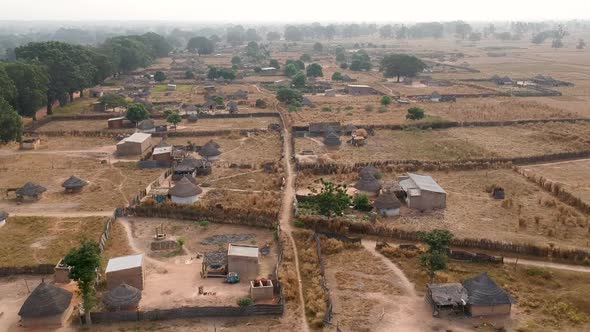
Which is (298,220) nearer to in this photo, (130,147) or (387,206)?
(387,206)

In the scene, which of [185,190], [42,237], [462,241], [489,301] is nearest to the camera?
[489,301]

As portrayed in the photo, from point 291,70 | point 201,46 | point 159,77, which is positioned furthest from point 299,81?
point 201,46

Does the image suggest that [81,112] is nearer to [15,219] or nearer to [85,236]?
[15,219]

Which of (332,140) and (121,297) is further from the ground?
(332,140)

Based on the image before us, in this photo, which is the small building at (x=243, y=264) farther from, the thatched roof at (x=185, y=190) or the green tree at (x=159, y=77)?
the green tree at (x=159, y=77)

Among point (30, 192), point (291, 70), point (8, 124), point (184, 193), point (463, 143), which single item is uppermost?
point (291, 70)

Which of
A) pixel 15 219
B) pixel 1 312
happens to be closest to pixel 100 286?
pixel 1 312

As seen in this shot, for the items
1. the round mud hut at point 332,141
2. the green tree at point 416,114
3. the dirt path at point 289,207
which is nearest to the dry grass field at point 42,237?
the dirt path at point 289,207
